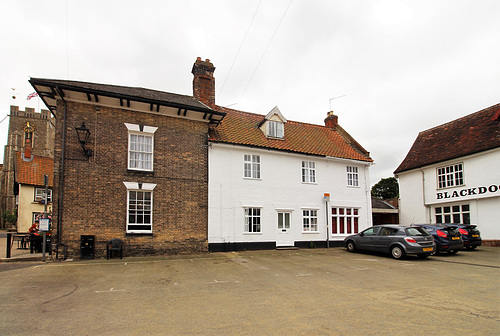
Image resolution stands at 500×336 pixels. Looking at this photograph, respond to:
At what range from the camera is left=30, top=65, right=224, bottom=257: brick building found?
1278cm

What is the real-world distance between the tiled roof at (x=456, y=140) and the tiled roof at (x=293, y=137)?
231 inches

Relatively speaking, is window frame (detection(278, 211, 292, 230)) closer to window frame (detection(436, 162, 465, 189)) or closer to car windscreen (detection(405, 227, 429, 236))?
car windscreen (detection(405, 227, 429, 236))

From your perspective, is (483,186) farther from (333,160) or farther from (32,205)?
(32,205)

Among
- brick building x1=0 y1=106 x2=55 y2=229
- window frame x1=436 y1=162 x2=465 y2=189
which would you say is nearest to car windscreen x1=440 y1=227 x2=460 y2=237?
window frame x1=436 y1=162 x2=465 y2=189

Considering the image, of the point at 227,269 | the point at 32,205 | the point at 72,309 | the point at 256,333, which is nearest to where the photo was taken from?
the point at 256,333

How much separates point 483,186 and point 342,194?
362 inches

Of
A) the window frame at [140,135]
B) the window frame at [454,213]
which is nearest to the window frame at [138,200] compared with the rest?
the window frame at [140,135]

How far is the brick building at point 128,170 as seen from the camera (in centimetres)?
1278

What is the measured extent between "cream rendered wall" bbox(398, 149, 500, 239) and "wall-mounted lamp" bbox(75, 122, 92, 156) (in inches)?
922

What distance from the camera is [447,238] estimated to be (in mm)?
15031

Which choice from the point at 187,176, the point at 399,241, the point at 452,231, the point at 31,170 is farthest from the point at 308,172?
the point at 31,170

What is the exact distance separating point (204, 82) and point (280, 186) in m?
7.81

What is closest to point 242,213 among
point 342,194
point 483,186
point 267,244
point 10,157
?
point 267,244

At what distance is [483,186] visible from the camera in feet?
64.8
